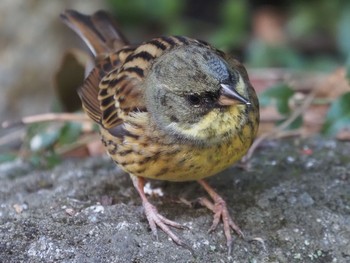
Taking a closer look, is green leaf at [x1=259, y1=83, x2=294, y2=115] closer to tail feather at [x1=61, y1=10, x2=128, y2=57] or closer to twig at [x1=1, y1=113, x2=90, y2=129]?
tail feather at [x1=61, y1=10, x2=128, y2=57]

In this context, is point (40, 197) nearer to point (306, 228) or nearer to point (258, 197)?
point (258, 197)

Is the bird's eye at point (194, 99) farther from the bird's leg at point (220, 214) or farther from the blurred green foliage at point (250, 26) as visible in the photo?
the blurred green foliage at point (250, 26)

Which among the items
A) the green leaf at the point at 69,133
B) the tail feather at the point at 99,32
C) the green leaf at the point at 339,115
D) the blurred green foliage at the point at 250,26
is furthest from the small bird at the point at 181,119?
the blurred green foliage at the point at 250,26

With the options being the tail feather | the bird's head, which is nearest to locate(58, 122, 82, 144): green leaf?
the tail feather

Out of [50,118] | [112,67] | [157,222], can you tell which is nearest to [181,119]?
[157,222]

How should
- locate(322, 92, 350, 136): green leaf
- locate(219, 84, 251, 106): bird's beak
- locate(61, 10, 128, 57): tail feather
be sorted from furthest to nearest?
locate(61, 10, 128, 57): tail feather
locate(322, 92, 350, 136): green leaf
locate(219, 84, 251, 106): bird's beak

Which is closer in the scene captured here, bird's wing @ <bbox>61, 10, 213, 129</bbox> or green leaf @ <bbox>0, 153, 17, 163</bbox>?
bird's wing @ <bbox>61, 10, 213, 129</bbox>
